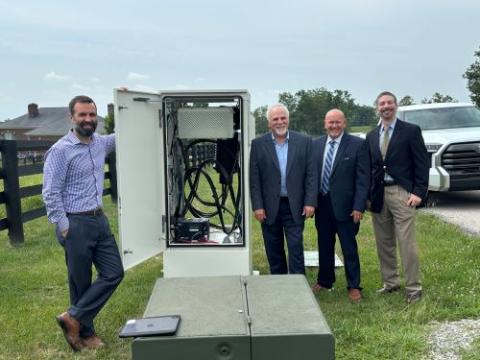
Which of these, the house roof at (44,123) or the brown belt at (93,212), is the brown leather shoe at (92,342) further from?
the house roof at (44,123)

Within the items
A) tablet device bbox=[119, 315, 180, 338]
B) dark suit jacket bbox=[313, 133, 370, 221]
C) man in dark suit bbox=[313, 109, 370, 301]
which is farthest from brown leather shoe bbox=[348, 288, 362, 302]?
tablet device bbox=[119, 315, 180, 338]

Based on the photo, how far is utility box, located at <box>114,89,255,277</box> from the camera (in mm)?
4434

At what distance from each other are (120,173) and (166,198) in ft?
2.90

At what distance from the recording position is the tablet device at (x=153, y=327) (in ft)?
6.75

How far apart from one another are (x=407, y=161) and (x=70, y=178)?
9.37 ft

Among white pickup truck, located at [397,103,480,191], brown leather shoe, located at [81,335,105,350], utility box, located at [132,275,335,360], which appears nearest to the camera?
utility box, located at [132,275,335,360]

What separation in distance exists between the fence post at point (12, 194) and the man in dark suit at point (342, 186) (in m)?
4.67

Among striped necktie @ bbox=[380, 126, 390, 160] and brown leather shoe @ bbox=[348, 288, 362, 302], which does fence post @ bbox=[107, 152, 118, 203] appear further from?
striped necktie @ bbox=[380, 126, 390, 160]

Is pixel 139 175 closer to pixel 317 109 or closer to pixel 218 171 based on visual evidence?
pixel 218 171

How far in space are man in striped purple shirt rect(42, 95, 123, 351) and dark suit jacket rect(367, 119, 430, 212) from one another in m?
2.48

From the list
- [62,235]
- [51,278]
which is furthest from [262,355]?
[51,278]

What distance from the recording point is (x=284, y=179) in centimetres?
486

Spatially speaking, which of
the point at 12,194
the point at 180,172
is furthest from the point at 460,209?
the point at 12,194

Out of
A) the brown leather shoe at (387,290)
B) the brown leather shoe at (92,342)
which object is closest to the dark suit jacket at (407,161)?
the brown leather shoe at (387,290)
